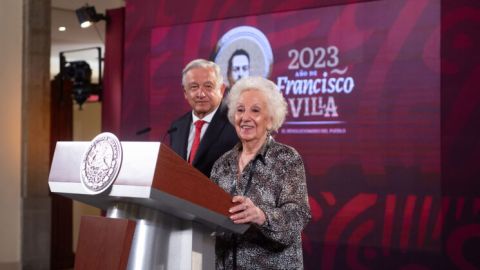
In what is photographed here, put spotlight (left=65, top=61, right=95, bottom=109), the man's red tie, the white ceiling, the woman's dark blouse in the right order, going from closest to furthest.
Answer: the woman's dark blouse < the man's red tie < spotlight (left=65, top=61, right=95, bottom=109) < the white ceiling

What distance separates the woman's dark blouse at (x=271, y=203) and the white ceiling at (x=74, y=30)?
781cm

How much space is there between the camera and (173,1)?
6.57 metres

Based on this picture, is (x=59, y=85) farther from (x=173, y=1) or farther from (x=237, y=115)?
(x=237, y=115)

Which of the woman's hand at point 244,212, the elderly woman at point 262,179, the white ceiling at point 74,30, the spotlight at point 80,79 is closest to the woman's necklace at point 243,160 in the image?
the elderly woman at point 262,179

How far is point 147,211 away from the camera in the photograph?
1517mm

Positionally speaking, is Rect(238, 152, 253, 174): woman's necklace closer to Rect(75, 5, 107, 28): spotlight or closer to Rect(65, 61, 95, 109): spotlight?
Rect(75, 5, 107, 28): spotlight

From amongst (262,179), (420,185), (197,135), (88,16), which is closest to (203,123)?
(197,135)

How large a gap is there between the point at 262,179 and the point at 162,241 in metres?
0.43

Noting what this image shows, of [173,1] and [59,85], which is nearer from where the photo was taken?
[173,1]

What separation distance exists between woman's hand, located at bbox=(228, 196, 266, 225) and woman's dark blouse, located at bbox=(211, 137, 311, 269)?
0.35ft

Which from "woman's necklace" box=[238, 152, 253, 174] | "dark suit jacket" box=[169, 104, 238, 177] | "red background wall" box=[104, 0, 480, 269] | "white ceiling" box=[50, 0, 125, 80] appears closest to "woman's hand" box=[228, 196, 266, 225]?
"woman's necklace" box=[238, 152, 253, 174]

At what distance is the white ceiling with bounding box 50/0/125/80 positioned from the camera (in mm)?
9477

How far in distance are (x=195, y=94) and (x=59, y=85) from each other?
642 cm

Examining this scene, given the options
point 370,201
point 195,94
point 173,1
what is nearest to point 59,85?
point 173,1
